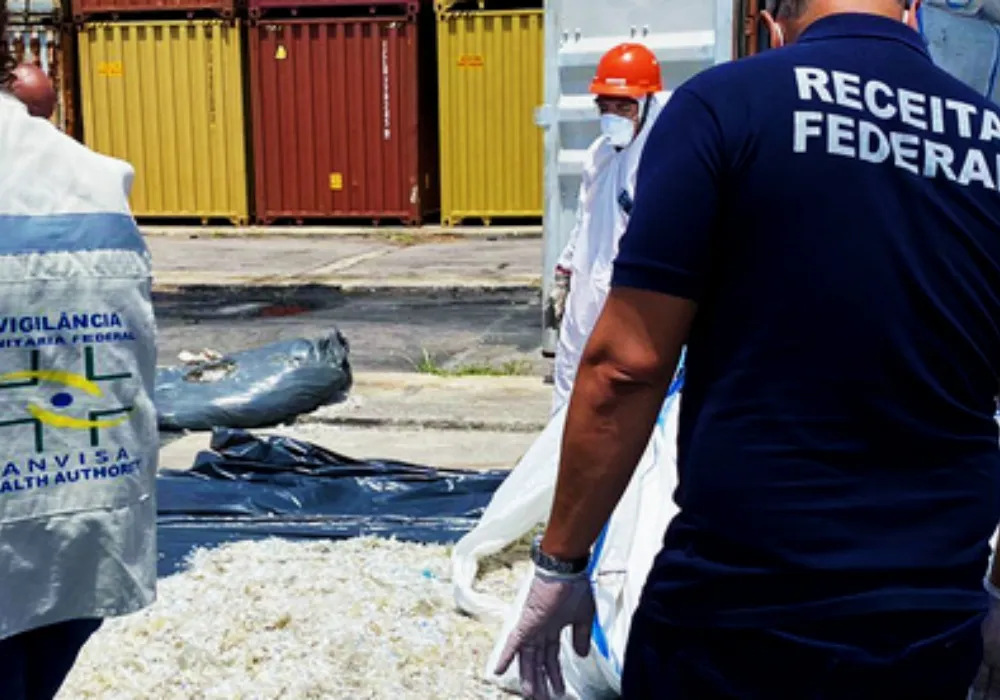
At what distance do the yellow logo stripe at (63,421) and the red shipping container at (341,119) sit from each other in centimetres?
1496

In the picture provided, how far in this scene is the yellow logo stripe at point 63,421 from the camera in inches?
80.0

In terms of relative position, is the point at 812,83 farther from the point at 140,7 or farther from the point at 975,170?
the point at 140,7

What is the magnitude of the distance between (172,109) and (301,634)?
14.8 meters

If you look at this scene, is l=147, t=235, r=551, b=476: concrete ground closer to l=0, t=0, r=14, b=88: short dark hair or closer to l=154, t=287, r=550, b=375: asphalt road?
l=154, t=287, r=550, b=375: asphalt road

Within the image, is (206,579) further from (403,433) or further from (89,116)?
(89,116)

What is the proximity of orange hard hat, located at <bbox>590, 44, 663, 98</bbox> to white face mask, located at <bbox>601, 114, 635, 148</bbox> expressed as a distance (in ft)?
0.44

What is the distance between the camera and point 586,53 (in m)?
7.02

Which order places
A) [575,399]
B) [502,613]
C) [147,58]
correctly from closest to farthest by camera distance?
[575,399] → [502,613] → [147,58]

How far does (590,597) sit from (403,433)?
4731 millimetres

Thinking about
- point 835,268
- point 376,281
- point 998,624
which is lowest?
point 376,281

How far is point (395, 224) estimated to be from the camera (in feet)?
57.5

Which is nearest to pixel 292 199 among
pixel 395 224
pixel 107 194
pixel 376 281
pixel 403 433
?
pixel 395 224

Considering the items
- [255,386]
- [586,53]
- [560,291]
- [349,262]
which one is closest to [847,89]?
[560,291]

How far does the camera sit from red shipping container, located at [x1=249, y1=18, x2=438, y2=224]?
1673 cm
